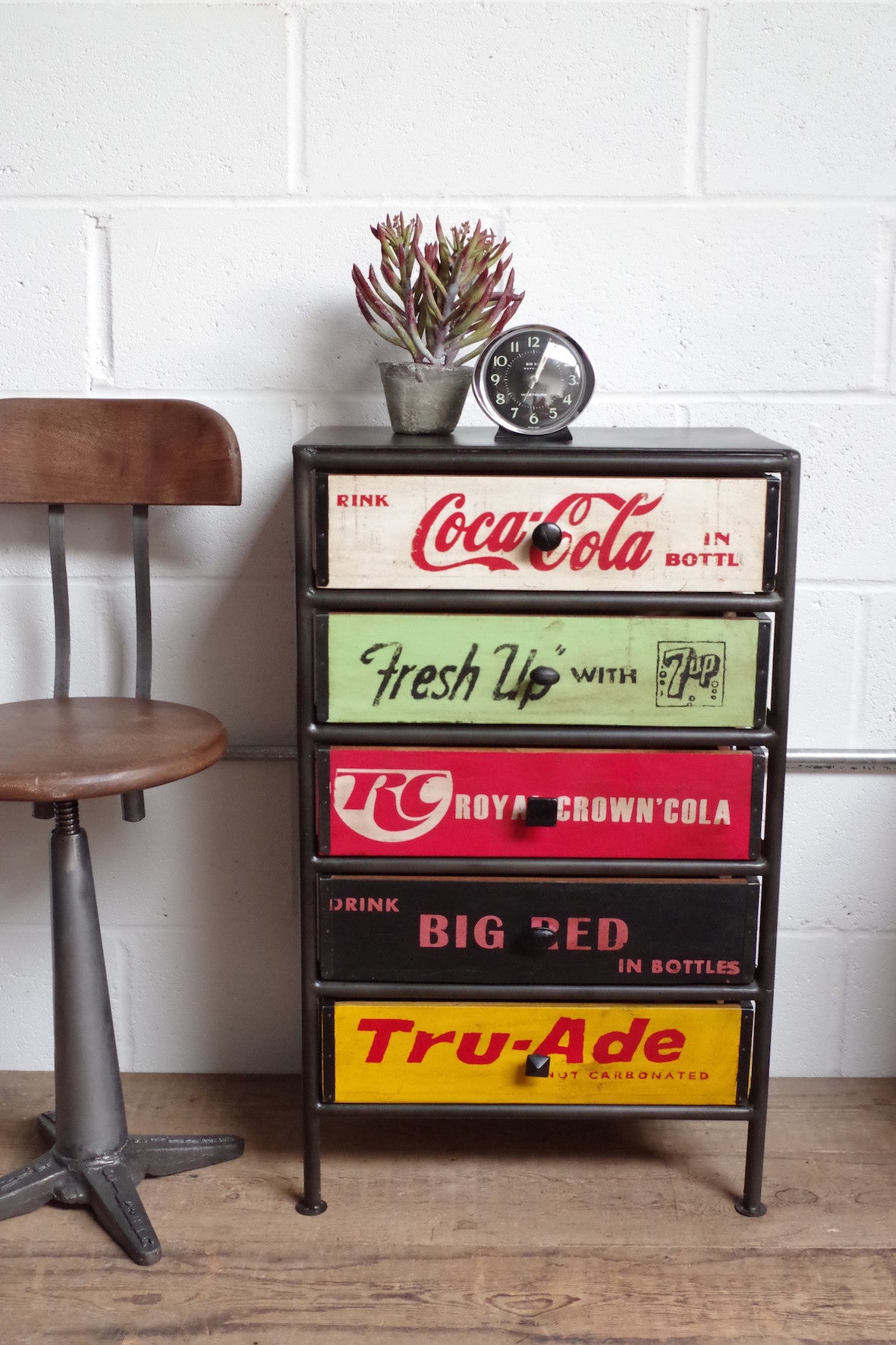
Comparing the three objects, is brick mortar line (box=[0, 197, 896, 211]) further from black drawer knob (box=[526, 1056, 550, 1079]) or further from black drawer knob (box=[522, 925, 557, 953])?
black drawer knob (box=[526, 1056, 550, 1079])

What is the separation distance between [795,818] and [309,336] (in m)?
1.20

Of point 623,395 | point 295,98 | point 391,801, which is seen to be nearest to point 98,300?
point 295,98

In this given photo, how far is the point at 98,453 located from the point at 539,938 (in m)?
1.03

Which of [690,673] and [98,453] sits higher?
[98,453]

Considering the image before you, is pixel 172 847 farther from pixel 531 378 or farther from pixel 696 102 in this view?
pixel 696 102

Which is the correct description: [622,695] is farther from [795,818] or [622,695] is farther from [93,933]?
[93,933]

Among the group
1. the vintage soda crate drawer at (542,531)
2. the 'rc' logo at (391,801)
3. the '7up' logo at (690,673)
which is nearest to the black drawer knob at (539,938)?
the 'rc' logo at (391,801)

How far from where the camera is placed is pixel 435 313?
1699 millimetres

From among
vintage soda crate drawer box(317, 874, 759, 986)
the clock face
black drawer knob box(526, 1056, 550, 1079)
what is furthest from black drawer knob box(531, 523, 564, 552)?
black drawer knob box(526, 1056, 550, 1079)

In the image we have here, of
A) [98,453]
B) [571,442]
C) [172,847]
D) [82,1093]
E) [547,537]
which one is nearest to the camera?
[547,537]

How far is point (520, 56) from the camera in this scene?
1882 millimetres

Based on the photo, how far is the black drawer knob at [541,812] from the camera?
1629 millimetres

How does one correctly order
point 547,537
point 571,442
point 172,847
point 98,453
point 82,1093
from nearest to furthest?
1. point 547,537
2. point 571,442
3. point 82,1093
4. point 98,453
5. point 172,847

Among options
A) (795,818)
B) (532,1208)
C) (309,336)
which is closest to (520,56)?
(309,336)
